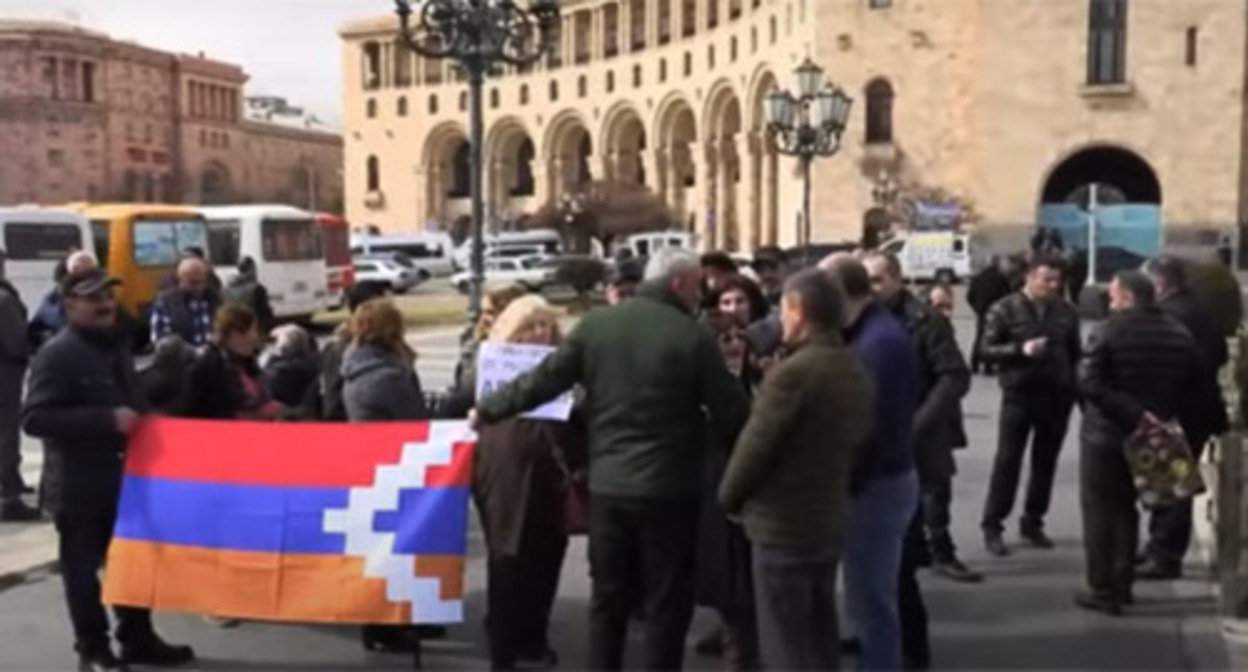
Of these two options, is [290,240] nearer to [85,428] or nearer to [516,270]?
[516,270]

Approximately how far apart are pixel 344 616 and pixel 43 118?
10299 centimetres

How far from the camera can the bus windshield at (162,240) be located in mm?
26350

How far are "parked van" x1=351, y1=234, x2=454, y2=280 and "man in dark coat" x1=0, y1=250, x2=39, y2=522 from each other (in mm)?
49273

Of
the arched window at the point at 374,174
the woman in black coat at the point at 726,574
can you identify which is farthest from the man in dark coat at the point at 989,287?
the arched window at the point at 374,174

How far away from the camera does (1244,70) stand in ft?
140

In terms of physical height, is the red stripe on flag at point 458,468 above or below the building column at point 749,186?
below

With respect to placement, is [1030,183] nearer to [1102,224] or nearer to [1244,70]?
[1102,224]

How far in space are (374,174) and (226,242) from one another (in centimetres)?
5860

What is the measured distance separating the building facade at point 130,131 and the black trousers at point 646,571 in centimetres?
10087

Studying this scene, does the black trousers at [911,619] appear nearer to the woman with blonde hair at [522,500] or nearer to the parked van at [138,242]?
the woman with blonde hair at [522,500]

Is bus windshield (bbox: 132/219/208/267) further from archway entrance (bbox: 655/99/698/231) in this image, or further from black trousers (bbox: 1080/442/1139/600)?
archway entrance (bbox: 655/99/698/231)

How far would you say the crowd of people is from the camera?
498cm

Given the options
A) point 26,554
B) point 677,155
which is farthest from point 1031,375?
point 677,155

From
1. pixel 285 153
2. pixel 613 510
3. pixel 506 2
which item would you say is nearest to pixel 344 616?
pixel 613 510
